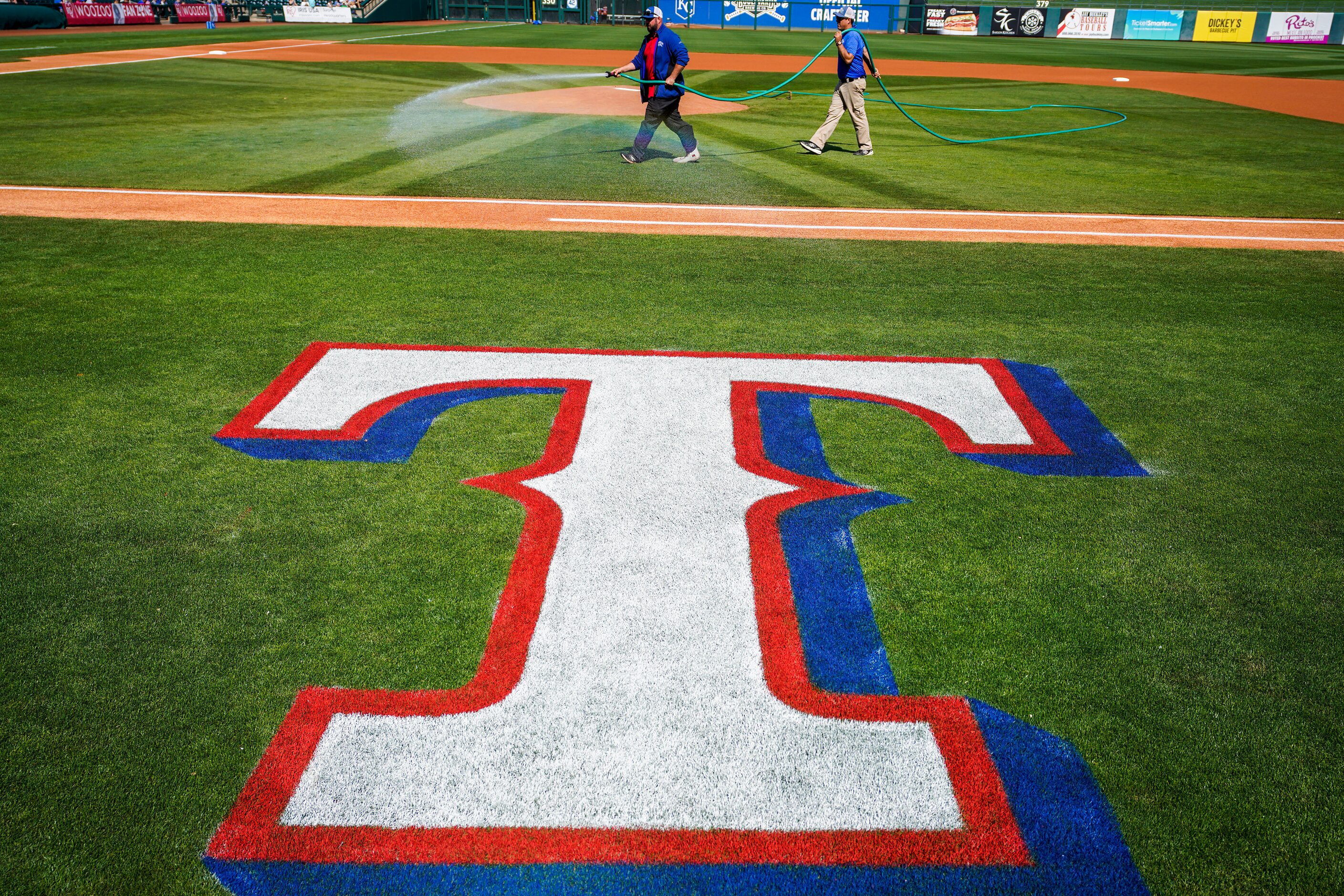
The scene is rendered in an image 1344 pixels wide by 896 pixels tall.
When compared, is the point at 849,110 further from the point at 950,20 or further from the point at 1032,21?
the point at 1032,21

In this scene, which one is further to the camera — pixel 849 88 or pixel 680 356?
pixel 849 88

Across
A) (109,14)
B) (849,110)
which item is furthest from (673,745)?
(109,14)

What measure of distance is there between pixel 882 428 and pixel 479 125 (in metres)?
12.2

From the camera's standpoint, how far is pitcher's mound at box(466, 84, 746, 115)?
17.3 meters

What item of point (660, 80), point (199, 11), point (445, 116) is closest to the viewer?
point (660, 80)

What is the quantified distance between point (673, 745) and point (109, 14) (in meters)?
45.8

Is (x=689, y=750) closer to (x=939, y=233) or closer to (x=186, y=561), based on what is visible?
(x=186, y=561)

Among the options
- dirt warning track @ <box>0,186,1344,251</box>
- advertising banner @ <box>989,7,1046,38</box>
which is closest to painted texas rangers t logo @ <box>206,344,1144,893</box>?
dirt warning track @ <box>0,186,1344,251</box>

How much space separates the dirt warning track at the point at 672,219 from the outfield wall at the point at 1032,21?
42.5 metres

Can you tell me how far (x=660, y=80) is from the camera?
1152cm

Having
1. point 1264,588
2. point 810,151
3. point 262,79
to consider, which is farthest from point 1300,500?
point 262,79

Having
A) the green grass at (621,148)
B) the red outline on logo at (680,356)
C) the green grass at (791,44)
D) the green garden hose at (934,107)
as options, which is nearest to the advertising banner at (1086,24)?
the green grass at (791,44)

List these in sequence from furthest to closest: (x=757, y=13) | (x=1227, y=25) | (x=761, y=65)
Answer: (x=757, y=13) → (x=1227, y=25) → (x=761, y=65)

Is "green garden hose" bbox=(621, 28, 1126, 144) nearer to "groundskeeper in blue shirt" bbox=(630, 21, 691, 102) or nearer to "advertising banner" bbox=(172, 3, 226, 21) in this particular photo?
"groundskeeper in blue shirt" bbox=(630, 21, 691, 102)
